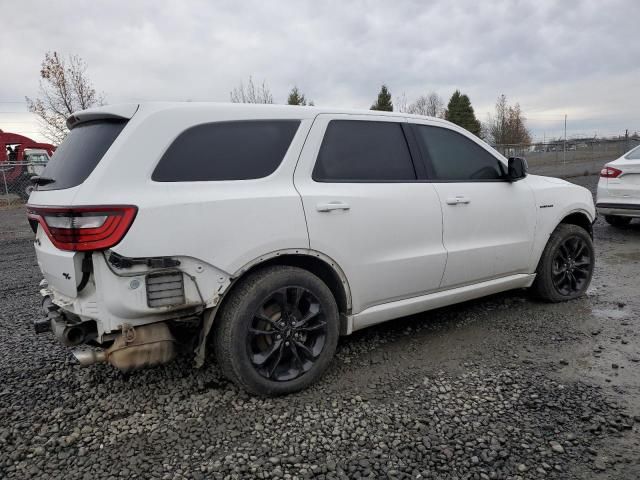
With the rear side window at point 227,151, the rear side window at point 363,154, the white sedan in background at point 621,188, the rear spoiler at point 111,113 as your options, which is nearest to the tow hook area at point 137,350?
the rear side window at point 227,151

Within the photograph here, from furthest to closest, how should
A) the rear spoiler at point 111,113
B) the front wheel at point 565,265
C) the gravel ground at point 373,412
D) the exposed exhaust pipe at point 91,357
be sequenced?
the front wheel at point 565,265
the rear spoiler at point 111,113
the exposed exhaust pipe at point 91,357
the gravel ground at point 373,412

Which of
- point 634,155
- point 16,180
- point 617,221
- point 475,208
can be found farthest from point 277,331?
point 16,180

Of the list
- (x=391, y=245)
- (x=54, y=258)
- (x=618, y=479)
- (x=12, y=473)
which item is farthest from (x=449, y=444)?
(x=54, y=258)

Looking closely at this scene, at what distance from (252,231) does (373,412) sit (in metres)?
1.26

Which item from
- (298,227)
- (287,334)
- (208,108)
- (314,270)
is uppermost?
(208,108)

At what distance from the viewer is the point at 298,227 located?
287 centimetres

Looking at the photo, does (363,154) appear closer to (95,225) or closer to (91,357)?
(95,225)

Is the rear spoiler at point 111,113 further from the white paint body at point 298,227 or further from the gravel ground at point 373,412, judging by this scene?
the gravel ground at point 373,412

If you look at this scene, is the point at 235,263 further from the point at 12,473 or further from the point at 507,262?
the point at 507,262

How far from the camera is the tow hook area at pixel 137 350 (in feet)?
8.29

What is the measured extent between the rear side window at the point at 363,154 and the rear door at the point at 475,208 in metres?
0.24

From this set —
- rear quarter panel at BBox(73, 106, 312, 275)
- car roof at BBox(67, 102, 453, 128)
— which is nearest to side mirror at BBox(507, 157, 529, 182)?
car roof at BBox(67, 102, 453, 128)

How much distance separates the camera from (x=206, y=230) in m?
2.57

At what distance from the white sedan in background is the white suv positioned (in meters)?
4.84
